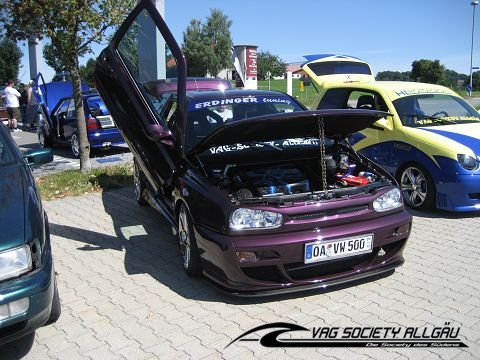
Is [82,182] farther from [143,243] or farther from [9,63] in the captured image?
[9,63]

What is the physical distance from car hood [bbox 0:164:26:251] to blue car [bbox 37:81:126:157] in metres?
5.49

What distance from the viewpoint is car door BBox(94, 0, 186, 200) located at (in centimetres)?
456

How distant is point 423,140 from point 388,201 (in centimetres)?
238

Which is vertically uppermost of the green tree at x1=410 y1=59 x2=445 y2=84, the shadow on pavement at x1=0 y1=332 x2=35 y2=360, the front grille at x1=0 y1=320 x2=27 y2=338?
the green tree at x1=410 y1=59 x2=445 y2=84

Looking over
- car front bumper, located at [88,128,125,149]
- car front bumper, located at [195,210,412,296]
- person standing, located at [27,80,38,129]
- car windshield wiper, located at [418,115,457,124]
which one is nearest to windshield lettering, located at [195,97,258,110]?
car front bumper, located at [195,210,412,296]

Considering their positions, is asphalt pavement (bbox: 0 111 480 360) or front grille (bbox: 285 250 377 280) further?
front grille (bbox: 285 250 377 280)

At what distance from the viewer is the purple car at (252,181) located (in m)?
3.58

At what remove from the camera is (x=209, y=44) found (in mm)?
68438

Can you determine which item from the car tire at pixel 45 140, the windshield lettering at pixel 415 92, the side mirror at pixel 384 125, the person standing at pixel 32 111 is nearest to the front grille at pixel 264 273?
the side mirror at pixel 384 125

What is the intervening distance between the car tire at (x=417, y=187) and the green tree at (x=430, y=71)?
3689 centimetres

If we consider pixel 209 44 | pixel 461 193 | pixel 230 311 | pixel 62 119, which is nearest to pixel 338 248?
pixel 230 311

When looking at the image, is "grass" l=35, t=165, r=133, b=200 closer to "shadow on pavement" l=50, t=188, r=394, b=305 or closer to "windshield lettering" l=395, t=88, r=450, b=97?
"shadow on pavement" l=50, t=188, r=394, b=305

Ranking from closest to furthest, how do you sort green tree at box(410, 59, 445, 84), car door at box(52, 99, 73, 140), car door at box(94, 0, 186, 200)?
1. car door at box(94, 0, 186, 200)
2. car door at box(52, 99, 73, 140)
3. green tree at box(410, 59, 445, 84)

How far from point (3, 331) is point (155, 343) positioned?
0.95 metres
